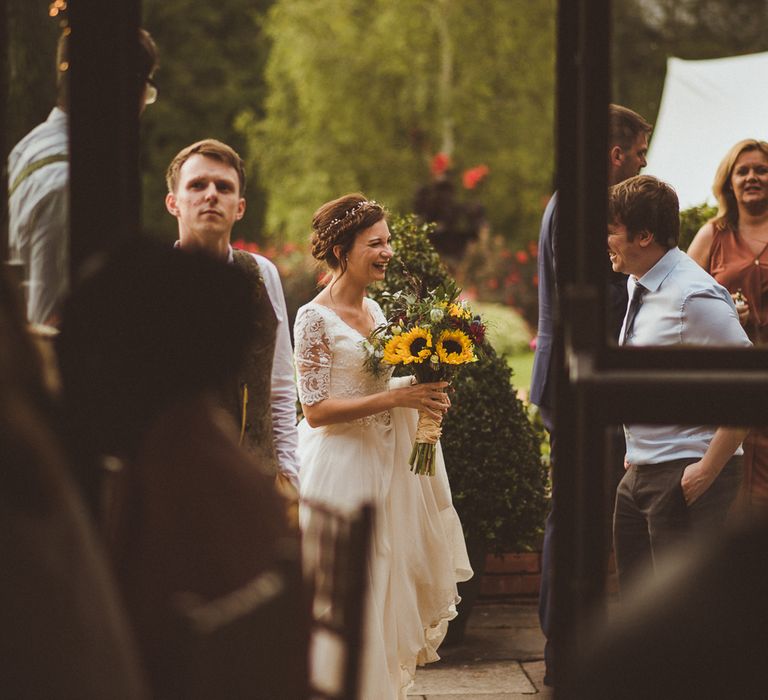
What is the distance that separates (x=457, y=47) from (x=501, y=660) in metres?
21.8

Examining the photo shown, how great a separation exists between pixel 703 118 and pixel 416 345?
1.45 m

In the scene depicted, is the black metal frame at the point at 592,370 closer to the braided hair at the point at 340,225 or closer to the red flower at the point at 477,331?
the red flower at the point at 477,331

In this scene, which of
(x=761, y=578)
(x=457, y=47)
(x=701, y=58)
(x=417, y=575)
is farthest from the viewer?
(x=457, y=47)

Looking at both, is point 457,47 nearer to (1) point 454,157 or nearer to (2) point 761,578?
(1) point 454,157

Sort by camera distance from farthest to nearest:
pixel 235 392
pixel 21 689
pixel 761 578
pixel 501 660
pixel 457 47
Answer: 1. pixel 457 47
2. pixel 501 660
3. pixel 235 392
4. pixel 21 689
5. pixel 761 578

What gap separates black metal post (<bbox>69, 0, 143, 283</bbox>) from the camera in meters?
2.58

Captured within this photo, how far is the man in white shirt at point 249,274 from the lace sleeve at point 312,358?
0.22 metres

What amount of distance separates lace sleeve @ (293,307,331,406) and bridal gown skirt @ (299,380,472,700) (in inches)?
6.8

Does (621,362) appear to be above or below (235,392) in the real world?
above

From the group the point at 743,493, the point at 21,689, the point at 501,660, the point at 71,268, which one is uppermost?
the point at 71,268

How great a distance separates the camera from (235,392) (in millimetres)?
3895

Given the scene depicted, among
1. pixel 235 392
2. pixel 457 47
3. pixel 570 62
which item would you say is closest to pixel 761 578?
pixel 570 62

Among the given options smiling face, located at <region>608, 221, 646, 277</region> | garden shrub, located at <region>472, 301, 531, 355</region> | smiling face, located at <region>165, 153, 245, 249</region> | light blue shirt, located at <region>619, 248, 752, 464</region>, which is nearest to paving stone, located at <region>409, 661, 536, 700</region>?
light blue shirt, located at <region>619, 248, 752, 464</region>

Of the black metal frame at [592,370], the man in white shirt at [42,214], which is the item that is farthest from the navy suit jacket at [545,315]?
the man in white shirt at [42,214]
